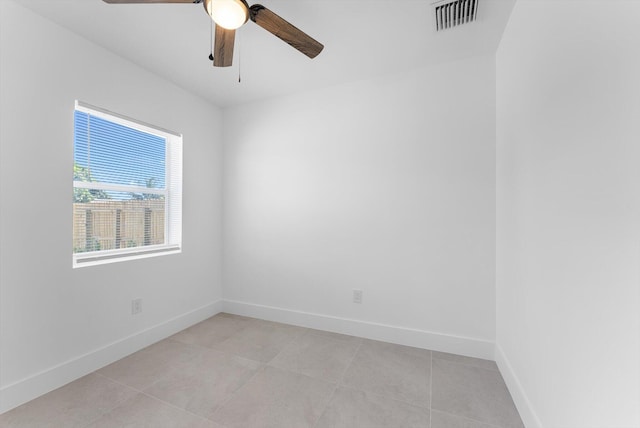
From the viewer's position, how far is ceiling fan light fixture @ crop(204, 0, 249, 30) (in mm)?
1277

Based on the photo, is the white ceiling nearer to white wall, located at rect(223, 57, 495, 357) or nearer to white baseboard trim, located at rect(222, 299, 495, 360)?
white wall, located at rect(223, 57, 495, 357)

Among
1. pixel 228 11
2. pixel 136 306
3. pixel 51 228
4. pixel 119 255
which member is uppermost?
pixel 228 11

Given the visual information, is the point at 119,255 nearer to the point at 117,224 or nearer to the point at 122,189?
the point at 117,224

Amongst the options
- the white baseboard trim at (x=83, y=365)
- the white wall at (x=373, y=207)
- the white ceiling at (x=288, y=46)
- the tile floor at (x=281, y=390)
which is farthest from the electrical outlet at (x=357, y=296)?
the white ceiling at (x=288, y=46)

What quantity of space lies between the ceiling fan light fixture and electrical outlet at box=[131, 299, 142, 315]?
2.36 m

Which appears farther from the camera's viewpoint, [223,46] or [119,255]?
[119,255]

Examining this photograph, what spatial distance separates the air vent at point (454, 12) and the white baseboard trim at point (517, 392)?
8.02 feet

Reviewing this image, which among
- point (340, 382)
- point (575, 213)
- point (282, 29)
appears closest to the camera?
point (575, 213)

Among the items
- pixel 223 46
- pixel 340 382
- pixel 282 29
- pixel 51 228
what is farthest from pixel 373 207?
pixel 51 228

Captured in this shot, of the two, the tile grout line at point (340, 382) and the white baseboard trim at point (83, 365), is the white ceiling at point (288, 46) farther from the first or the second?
the tile grout line at point (340, 382)

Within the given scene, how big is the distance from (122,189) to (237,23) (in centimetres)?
188

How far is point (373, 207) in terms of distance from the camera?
2609 millimetres

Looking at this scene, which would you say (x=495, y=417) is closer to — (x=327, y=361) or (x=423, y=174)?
(x=327, y=361)

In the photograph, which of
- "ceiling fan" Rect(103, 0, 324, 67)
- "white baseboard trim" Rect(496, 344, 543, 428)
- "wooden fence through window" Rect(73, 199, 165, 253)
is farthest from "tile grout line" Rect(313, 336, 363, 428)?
"ceiling fan" Rect(103, 0, 324, 67)
